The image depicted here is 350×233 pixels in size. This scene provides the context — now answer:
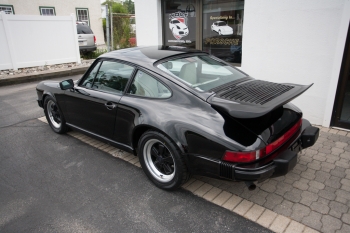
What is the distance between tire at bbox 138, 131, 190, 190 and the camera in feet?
9.15

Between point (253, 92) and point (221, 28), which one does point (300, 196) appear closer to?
point (253, 92)

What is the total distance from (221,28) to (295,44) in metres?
1.97

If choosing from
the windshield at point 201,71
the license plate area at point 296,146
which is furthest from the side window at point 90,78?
the license plate area at point 296,146

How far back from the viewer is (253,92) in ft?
9.12

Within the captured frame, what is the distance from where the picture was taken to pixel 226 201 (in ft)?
9.53

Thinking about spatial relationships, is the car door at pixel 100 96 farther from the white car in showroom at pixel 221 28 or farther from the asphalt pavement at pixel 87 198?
the white car in showroom at pixel 221 28

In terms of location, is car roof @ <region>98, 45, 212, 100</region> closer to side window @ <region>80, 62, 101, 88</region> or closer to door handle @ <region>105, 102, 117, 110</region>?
side window @ <region>80, 62, 101, 88</region>

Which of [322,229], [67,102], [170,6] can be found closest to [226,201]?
[322,229]

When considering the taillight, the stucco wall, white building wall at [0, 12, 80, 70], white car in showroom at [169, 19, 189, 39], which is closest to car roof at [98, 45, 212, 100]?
the taillight

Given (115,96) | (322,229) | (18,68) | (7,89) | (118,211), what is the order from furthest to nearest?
(18,68) → (7,89) → (115,96) → (118,211) → (322,229)

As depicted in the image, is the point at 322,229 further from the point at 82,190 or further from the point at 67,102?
the point at 67,102

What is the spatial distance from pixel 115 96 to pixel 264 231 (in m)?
2.28

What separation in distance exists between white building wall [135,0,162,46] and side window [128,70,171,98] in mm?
4293

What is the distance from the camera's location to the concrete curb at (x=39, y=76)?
9.27 m
